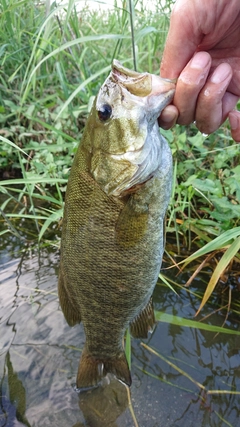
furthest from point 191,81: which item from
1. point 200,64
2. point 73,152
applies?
point 73,152

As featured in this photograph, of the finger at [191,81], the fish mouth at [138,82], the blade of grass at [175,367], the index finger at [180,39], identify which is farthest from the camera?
the blade of grass at [175,367]

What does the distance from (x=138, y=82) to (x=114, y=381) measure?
4.90 ft

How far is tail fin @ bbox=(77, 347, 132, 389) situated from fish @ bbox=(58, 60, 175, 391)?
0.61 feet

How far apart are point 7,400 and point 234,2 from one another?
2048mm

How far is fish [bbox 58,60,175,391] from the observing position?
4.58ft

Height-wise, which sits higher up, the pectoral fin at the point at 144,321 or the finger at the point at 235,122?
the finger at the point at 235,122

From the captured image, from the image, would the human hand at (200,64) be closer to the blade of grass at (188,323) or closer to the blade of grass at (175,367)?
the blade of grass at (188,323)

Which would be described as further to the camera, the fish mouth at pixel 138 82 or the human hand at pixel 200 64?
the human hand at pixel 200 64

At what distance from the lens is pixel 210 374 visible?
2049 mm

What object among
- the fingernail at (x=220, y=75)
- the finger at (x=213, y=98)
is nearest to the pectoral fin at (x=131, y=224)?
the finger at (x=213, y=98)

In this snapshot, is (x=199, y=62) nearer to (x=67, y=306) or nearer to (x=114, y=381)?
(x=67, y=306)

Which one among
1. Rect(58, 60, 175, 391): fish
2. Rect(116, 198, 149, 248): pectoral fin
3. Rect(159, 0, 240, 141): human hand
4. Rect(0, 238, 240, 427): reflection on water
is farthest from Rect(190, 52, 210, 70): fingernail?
Rect(0, 238, 240, 427): reflection on water

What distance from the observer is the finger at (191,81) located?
1.46 meters

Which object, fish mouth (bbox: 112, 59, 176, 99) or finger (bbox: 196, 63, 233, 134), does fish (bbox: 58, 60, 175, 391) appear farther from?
finger (bbox: 196, 63, 233, 134)
